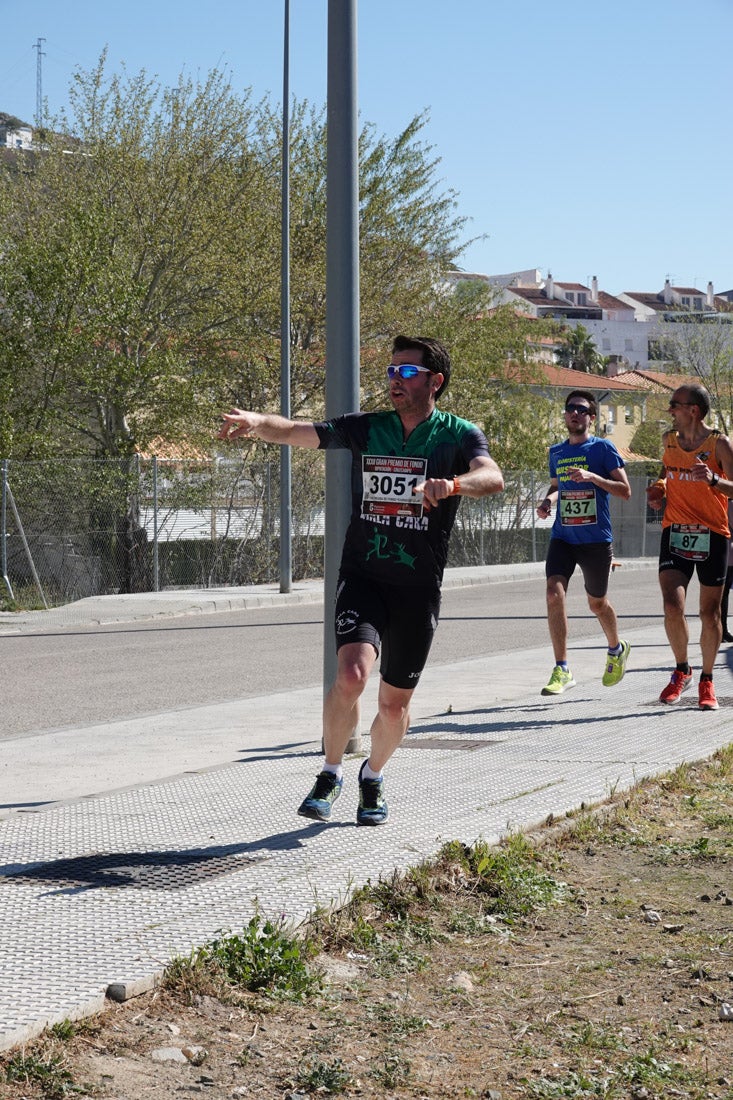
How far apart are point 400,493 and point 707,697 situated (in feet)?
13.7

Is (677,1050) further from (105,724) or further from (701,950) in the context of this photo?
(105,724)

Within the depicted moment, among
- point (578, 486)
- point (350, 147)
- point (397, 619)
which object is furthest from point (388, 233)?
point (397, 619)

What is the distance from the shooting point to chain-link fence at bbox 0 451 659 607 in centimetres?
2192

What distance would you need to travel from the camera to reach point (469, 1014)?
3.57 m

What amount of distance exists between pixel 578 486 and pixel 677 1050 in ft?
21.7

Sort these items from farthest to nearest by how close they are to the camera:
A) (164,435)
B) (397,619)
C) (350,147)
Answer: (164,435), (350,147), (397,619)

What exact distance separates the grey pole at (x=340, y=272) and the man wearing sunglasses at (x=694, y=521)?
95.5 inches

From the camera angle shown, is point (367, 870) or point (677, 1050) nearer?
point (677, 1050)

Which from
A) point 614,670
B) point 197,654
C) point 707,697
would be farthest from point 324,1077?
point 197,654

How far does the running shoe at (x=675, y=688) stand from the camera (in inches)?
362

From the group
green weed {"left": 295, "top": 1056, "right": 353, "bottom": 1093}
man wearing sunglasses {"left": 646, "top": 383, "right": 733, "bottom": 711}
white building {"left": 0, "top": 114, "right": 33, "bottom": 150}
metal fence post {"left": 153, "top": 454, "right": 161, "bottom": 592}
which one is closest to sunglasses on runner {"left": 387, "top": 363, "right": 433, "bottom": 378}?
green weed {"left": 295, "top": 1056, "right": 353, "bottom": 1093}

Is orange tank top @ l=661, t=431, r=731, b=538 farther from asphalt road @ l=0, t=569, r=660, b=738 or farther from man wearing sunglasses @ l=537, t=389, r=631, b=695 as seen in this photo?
asphalt road @ l=0, t=569, r=660, b=738

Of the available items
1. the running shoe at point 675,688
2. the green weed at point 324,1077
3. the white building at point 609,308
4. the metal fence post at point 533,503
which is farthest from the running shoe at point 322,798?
the white building at point 609,308

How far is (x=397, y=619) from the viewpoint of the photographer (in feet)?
18.0
